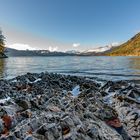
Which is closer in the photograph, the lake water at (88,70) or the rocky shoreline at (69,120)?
the rocky shoreline at (69,120)

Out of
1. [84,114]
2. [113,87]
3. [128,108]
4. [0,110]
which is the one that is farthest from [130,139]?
[113,87]

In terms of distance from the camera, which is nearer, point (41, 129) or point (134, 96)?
point (41, 129)

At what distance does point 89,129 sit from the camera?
12.2m

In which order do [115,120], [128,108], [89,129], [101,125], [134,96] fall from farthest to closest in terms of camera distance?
[134,96], [128,108], [115,120], [101,125], [89,129]

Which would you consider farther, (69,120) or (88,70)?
(88,70)

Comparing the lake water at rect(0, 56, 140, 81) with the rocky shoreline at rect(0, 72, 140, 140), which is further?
the lake water at rect(0, 56, 140, 81)

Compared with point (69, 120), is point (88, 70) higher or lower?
lower

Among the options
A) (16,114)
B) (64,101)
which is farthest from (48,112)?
(64,101)

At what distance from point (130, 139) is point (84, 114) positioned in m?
3.13

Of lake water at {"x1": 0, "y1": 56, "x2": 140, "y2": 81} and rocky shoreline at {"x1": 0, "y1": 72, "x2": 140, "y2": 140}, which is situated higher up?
rocky shoreline at {"x1": 0, "y1": 72, "x2": 140, "y2": 140}

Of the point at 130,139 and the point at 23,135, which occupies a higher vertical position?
the point at 23,135

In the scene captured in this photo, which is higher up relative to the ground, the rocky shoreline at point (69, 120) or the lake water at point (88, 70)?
the rocky shoreline at point (69, 120)

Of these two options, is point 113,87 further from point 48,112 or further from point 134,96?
point 48,112

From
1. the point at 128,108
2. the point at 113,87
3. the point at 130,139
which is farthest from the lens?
the point at 113,87
